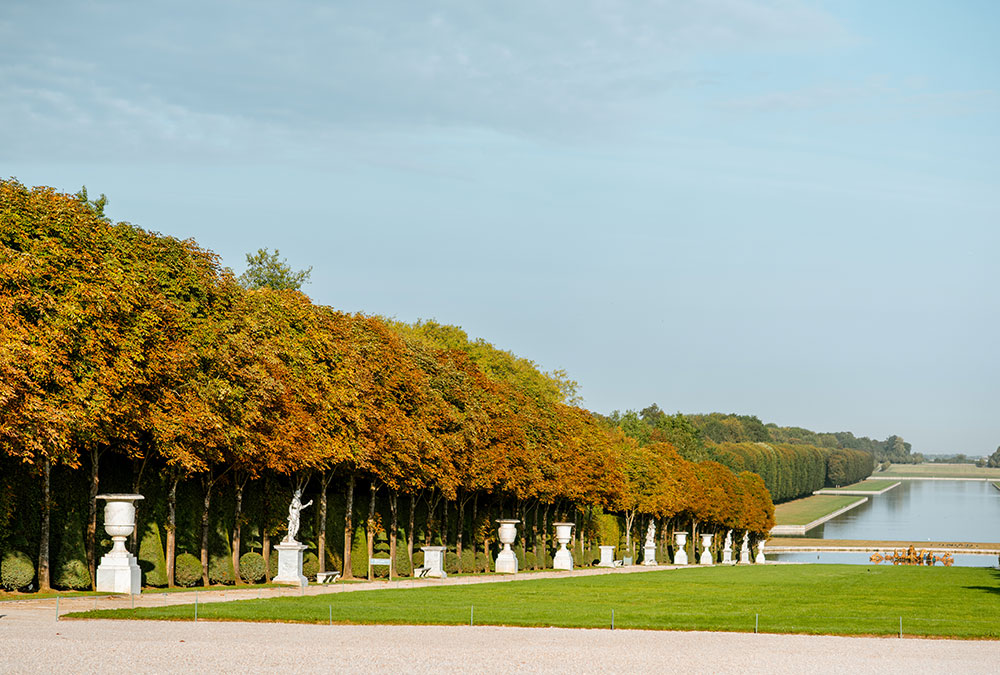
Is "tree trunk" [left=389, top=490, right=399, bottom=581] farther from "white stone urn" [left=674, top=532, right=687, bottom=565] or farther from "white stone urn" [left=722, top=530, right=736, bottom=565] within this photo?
"white stone urn" [left=722, top=530, right=736, bottom=565]

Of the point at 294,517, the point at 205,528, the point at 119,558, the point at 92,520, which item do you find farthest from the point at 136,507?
the point at 294,517

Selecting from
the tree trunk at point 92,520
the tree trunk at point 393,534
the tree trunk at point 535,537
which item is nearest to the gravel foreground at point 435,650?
the tree trunk at point 92,520

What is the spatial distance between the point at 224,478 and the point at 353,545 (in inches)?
437

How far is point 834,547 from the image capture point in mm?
127625

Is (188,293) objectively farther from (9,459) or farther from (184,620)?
(184,620)

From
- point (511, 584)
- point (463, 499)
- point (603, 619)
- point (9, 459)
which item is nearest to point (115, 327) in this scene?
point (9, 459)

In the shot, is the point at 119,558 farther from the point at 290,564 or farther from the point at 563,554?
the point at 563,554

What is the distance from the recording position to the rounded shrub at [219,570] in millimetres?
41781

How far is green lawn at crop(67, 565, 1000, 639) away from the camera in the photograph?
2612cm

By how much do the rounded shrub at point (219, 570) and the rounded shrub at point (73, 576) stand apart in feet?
24.5

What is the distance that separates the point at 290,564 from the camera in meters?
39.5

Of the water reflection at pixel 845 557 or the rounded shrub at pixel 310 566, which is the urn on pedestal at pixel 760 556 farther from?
the rounded shrub at pixel 310 566

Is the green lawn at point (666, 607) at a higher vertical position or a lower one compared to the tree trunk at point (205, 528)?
lower

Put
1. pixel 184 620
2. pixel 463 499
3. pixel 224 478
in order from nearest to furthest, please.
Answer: pixel 184 620 → pixel 224 478 → pixel 463 499
